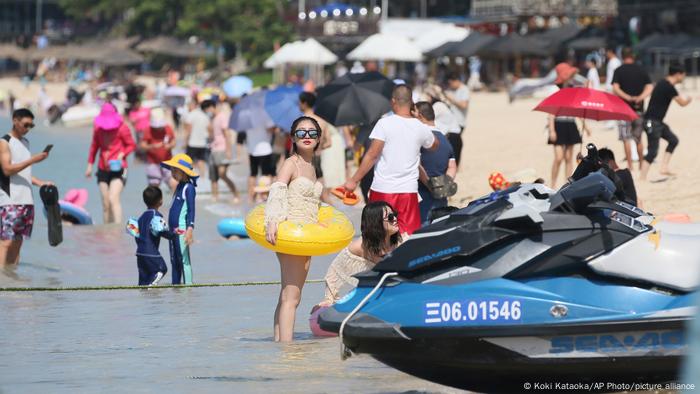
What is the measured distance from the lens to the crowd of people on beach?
8469mm

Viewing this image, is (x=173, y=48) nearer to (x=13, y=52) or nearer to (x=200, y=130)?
(x=13, y=52)

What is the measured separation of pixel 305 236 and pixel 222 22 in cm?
7556

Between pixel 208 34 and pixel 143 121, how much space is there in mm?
62502

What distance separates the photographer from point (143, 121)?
70.1 feet

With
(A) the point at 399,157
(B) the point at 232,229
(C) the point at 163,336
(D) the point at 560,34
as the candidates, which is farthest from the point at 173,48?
(C) the point at 163,336

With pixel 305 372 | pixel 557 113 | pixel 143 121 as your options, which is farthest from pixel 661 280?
pixel 143 121

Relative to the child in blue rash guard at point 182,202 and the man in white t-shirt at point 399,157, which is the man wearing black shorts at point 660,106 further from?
the child in blue rash guard at point 182,202

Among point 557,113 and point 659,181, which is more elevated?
point 557,113

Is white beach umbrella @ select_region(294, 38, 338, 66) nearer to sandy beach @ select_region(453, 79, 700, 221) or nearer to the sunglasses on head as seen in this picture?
sandy beach @ select_region(453, 79, 700, 221)

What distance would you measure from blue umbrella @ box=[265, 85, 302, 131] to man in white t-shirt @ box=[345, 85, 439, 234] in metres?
7.47

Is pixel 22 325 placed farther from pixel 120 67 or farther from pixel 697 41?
pixel 120 67

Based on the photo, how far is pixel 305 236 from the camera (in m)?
8.16

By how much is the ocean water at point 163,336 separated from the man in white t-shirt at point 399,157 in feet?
3.09

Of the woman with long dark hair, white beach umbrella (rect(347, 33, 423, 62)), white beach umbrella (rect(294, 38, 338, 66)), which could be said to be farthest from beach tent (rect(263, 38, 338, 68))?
the woman with long dark hair
